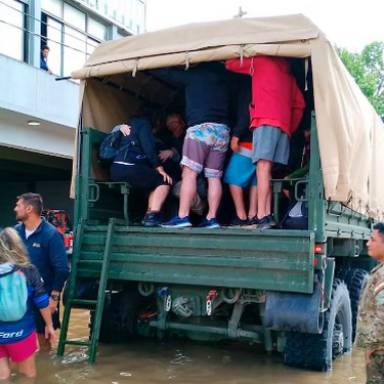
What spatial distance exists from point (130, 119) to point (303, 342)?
293 centimetres

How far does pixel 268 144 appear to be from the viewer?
204 inches

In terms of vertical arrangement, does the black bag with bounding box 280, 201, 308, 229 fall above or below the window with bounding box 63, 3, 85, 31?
below

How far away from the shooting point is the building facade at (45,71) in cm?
1111

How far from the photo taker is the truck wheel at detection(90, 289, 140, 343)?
19.1 ft

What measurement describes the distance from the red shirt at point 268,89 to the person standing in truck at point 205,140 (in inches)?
16.0

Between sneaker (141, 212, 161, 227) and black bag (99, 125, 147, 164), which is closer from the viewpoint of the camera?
sneaker (141, 212, 161, 227)

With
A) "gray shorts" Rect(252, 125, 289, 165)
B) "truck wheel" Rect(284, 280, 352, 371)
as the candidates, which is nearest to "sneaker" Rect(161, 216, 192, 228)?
"gray shorts" Rect(252, 125, 289, 165)

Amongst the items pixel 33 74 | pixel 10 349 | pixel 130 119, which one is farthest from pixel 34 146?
pixel 10 349

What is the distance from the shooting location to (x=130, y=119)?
21.2ft

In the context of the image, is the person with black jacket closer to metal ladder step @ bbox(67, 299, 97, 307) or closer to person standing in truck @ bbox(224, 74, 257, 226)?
person standing in truck @ bbox(224, 74, 257, 226)

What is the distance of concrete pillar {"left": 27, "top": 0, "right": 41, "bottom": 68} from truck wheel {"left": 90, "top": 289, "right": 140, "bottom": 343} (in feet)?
27.5

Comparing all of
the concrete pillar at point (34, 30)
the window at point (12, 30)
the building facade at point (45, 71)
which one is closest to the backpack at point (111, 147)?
the building facade at point (45, 71)

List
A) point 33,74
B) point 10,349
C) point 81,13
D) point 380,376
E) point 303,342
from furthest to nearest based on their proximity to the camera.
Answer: point 81,13
point 33,74
point 303,342
point 10,349
point 380,376

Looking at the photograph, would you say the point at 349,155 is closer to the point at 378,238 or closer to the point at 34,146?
the point at 378,238
